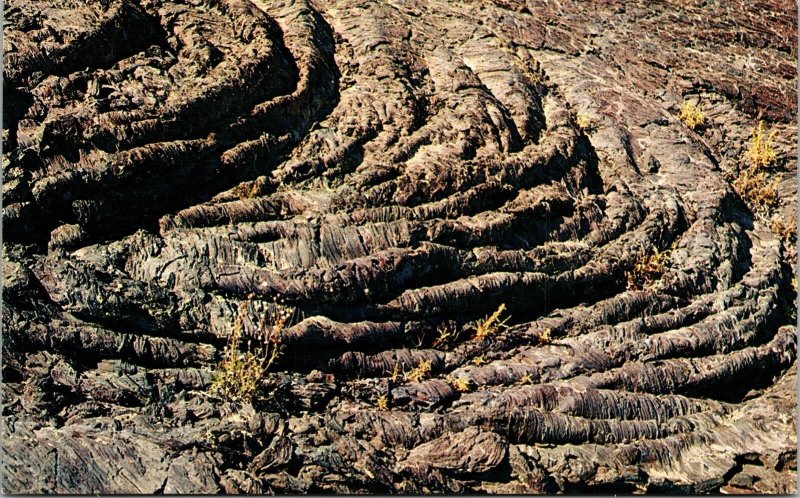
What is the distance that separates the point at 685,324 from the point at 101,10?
766 centimetres

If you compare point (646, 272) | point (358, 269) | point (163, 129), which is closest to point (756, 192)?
point (646, 272)

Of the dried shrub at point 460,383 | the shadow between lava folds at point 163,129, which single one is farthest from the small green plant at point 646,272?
the shadow between lava folds at point 163,129

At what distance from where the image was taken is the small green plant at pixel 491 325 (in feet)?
32.1

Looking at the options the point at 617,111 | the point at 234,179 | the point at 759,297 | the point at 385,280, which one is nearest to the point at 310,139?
the point at 234,179

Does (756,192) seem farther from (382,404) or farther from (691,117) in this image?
(382,404)

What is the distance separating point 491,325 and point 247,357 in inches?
108

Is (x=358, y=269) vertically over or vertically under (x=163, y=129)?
under

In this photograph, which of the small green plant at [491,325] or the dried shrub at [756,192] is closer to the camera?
the small green plant at [491,325]

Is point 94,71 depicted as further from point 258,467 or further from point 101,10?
point 258,467

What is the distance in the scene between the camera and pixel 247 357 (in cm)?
862

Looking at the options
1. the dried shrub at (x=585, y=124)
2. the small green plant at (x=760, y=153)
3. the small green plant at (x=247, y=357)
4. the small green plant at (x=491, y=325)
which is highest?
the dried shrub at (x=585, y=124)

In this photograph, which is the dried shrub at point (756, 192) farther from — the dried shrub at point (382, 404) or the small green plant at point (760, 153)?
the dried shrub at point (382, 404)

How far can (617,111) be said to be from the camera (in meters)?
13.2

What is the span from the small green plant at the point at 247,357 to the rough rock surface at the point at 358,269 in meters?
0.12
